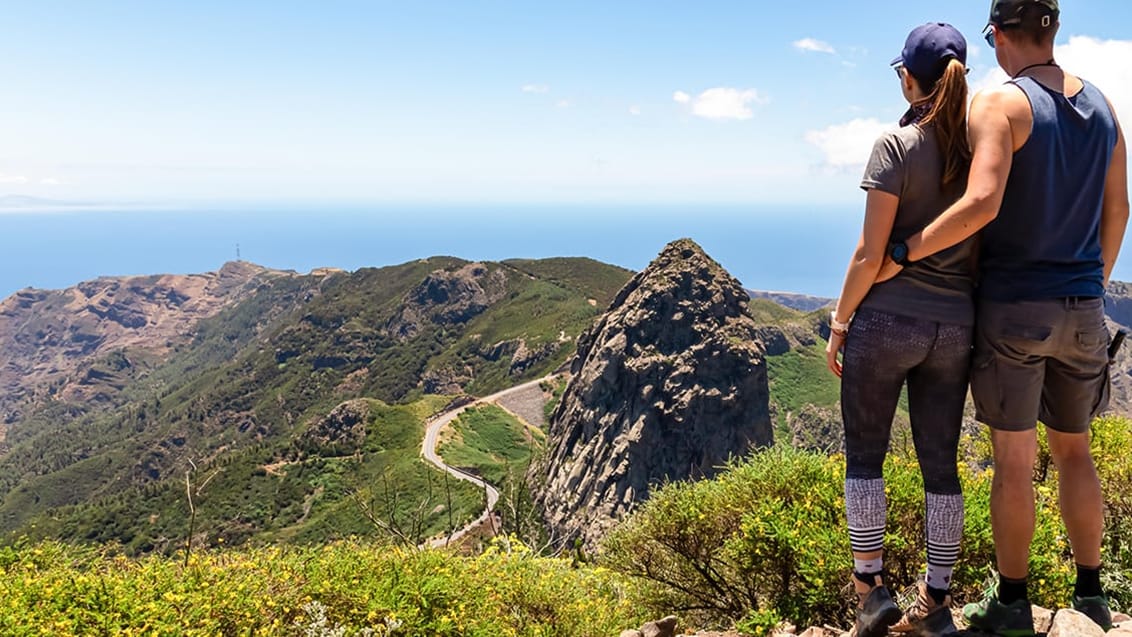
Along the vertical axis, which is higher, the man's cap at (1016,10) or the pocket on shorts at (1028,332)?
the man's cap at (1016,10)

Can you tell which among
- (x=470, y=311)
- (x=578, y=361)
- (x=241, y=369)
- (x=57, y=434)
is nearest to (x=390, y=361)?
(x=470, y=311)

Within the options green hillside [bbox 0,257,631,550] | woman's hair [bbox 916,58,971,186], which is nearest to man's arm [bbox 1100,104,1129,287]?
woman's hair [bbox 916,58,971,186]

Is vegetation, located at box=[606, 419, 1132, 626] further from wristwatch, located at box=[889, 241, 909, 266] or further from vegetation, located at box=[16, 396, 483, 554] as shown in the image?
vegetation, located at box=[16, 396, 483, 554]

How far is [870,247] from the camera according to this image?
13.4 ft

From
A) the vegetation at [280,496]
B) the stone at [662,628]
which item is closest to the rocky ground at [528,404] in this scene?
the vegetation at [280,496]

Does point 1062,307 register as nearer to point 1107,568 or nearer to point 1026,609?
point 1026,609

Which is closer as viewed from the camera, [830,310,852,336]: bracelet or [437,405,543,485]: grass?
[830,310,852,336]: bracelet

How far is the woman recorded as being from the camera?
400cm

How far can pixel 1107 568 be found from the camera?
6.84m

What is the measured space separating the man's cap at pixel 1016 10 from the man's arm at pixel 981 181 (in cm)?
54

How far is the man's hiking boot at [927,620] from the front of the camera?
4.38 metres

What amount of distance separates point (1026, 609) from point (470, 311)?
18005 cm

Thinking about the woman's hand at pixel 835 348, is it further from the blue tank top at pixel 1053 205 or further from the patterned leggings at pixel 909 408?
the blue tank top at pixel 1053 205

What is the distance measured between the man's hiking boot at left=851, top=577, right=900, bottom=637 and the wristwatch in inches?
82.9
